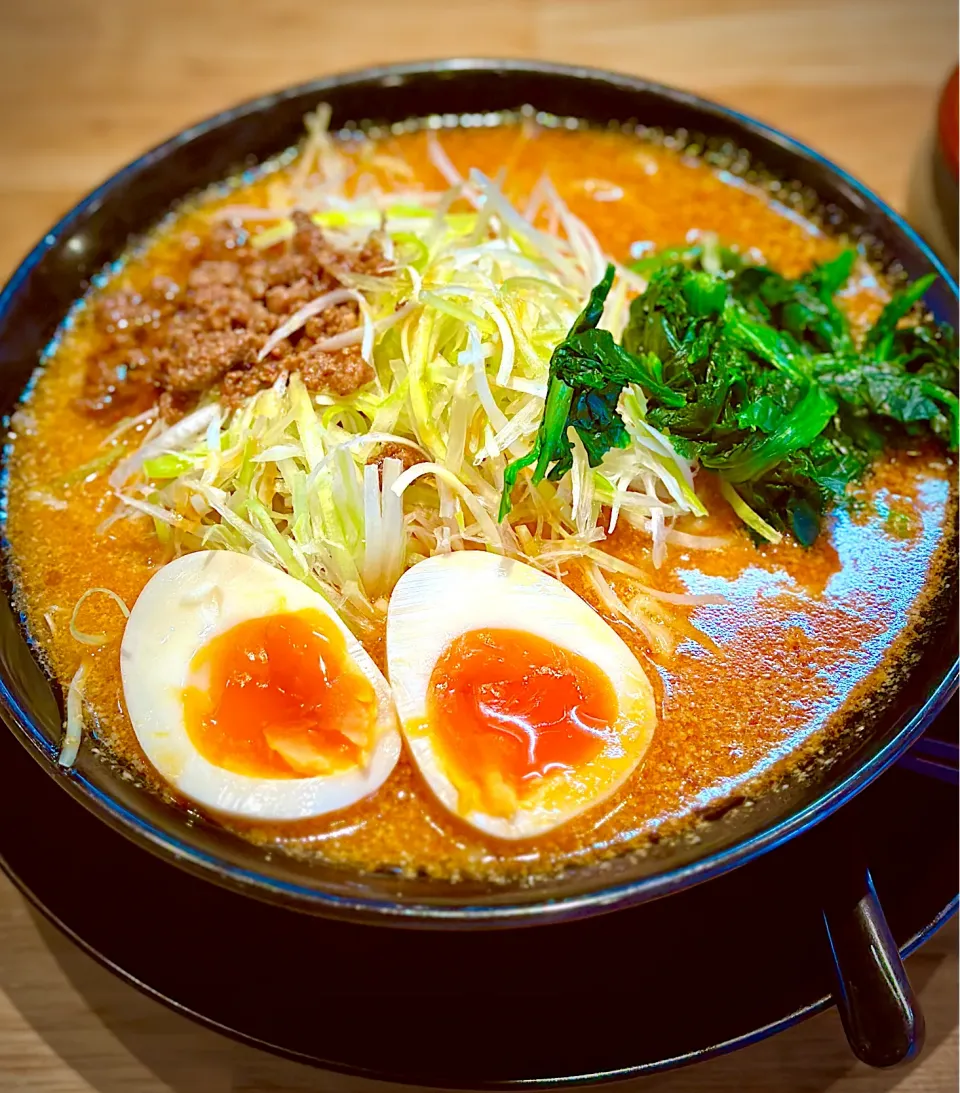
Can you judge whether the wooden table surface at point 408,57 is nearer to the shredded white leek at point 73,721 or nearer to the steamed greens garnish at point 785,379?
the steamed greens garnish at point 785,379

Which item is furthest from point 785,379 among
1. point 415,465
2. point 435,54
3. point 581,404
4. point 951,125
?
point 435,54

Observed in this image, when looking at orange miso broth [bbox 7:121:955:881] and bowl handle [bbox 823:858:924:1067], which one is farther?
orange miso broth [bbox 7:121:955:881]

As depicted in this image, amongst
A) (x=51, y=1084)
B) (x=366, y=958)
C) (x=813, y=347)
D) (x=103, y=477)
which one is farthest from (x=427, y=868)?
(x=813, y=347)

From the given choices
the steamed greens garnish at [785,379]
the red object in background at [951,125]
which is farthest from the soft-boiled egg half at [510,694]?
the red object in background at [951,125]

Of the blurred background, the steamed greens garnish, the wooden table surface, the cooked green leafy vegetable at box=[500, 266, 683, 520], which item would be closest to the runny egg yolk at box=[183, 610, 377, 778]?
the cooked green leafy vegetable at box=[500, 266, 683, 520]

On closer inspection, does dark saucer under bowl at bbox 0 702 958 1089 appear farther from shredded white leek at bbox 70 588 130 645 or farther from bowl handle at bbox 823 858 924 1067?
shredded white leek at bbox 70 588 130 645

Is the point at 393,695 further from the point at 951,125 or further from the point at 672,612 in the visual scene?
the point at 951,125

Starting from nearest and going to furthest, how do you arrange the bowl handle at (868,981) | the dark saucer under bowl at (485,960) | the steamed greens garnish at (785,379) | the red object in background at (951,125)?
the bowl handle at (868,981) < the dark saucer under bowl at (485,960) < the steamed greens garnish at (785,379) < the red object in background at (951,125)
